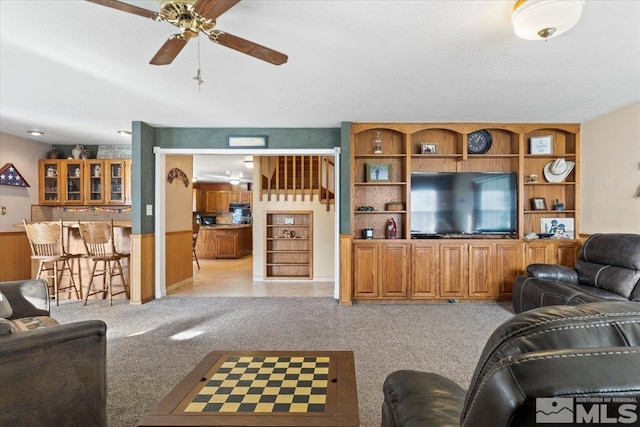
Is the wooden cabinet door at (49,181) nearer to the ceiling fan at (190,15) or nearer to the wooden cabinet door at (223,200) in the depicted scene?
the ceiling fan at (190,15)

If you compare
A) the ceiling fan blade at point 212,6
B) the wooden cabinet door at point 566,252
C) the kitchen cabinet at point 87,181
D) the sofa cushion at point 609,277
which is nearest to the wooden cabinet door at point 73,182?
the kitchen cabinet at point 87,181

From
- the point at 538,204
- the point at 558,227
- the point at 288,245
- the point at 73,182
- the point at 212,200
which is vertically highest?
the point at 73,182

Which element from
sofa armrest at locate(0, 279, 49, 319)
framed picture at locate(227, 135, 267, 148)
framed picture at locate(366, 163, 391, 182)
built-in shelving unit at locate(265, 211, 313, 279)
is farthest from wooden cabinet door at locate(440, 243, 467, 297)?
sofa armrest at locate(0, 279, 49, 319)

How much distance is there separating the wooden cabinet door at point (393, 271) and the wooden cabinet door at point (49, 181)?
5595 millimetres

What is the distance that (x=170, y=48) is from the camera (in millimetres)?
2180

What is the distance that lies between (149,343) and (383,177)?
3.49 metres

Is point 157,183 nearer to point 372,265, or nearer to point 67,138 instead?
point 67,138

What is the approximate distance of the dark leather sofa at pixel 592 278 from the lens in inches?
126

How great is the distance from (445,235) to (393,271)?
909 mm

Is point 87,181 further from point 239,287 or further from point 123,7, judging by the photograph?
point 123,7

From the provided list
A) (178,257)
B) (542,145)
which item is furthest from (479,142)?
(178,257)

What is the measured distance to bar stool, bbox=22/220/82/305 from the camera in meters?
4.45

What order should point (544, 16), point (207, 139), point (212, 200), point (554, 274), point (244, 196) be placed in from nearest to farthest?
point (544, 16) < point (554, 274) < point (207, 139) < point (212, 200) < point (244, 196)

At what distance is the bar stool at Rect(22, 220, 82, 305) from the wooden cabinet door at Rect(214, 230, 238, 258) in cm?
421
